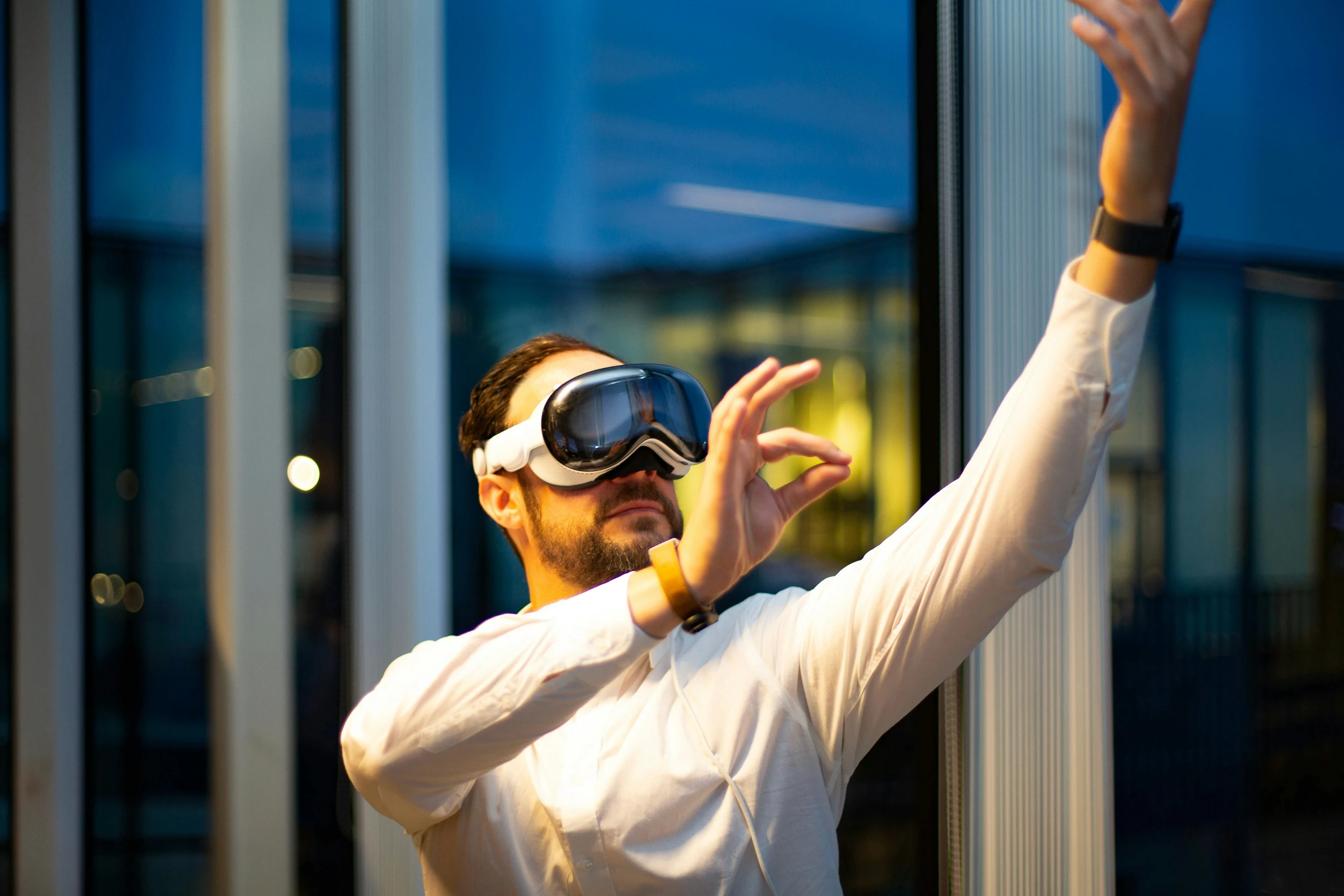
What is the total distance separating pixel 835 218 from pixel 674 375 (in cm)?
106

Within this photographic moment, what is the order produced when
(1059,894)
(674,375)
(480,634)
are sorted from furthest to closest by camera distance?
(1059,894)
(674,375)
(480,634)

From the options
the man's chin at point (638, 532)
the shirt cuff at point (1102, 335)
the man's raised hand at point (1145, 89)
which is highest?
the man's raised hand at point (1145, 89)

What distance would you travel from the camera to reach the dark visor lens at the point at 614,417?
52.7 inches

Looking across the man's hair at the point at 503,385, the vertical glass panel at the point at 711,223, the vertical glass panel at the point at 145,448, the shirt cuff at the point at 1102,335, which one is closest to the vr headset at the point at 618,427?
the man's hair at the point at 503,385

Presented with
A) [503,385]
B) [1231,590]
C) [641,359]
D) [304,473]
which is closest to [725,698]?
[503,385]

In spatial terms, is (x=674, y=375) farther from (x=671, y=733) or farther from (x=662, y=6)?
(x=662, y=6)

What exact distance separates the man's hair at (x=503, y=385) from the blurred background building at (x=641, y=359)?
2.00 ft

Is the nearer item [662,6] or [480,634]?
[480,634]

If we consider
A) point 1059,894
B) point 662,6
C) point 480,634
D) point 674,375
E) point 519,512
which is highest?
point 662,6

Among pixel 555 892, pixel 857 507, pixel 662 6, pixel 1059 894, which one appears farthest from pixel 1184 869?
pixel 662 6

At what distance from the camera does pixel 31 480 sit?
257cm

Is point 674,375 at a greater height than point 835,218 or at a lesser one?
lesser

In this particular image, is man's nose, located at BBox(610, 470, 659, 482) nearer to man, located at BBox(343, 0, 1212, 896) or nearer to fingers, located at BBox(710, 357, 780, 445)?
man, located at BBox(343, 0, 1212, 896)

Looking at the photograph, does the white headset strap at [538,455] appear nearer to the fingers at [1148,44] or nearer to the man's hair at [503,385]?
the man's hair at [503,385]
